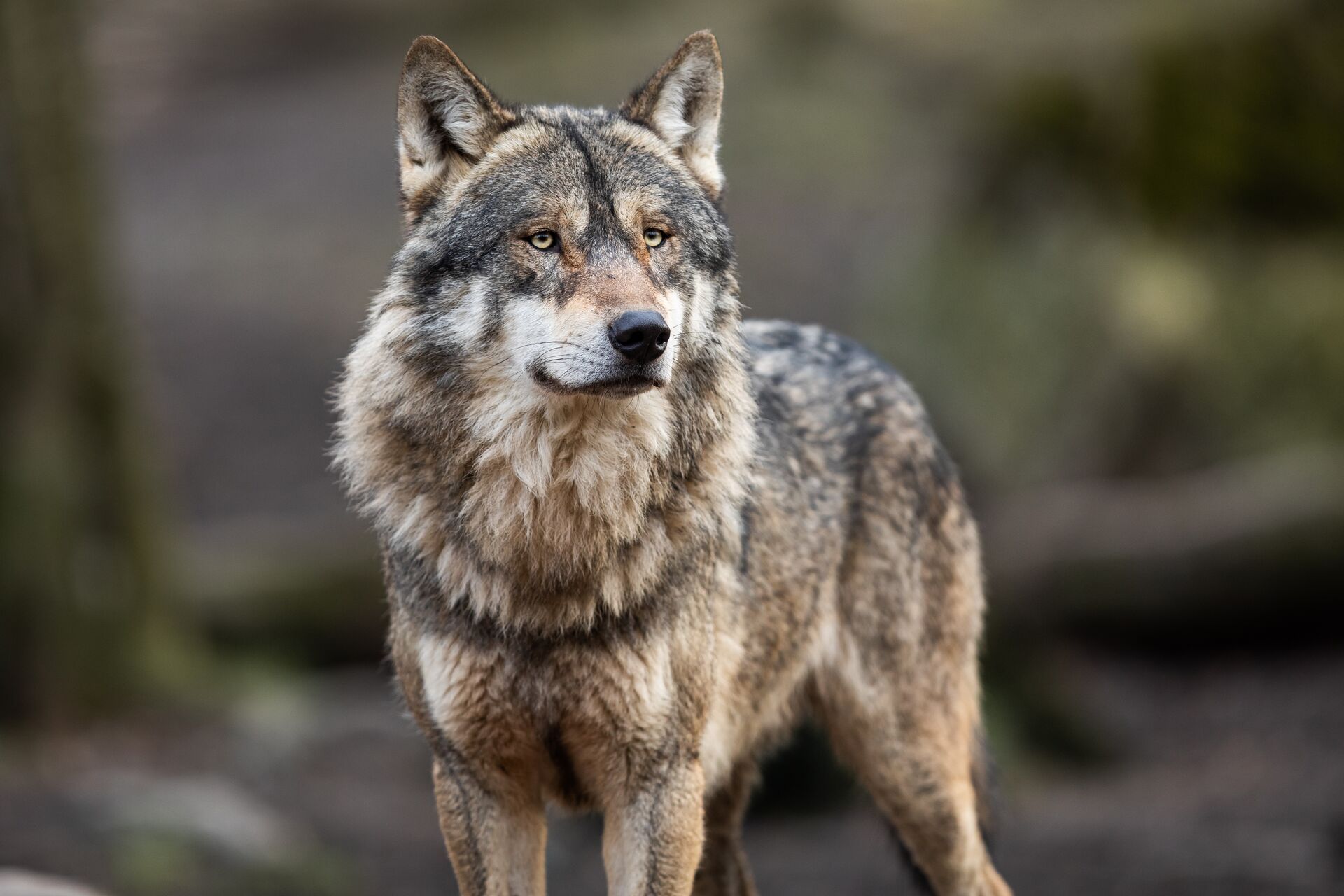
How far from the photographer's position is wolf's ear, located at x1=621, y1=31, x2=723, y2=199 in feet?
13.1

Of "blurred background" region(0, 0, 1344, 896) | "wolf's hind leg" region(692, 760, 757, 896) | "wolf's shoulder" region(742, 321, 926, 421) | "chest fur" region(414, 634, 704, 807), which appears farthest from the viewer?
"blurred background" region(0, 0, 1344, 896)

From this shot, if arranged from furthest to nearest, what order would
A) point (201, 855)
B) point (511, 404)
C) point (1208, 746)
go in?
point (1208, 746) < point (201, 855) < point (511, 404)

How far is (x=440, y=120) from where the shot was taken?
381cm

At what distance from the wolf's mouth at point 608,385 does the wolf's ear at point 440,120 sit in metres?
0.68

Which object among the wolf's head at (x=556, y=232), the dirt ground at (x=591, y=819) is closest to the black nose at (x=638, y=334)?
the wolf's head at (x=556, y=232)

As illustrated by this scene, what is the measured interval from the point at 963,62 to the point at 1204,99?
3.15 metres

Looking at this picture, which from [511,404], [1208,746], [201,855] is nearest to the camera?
[511,404]

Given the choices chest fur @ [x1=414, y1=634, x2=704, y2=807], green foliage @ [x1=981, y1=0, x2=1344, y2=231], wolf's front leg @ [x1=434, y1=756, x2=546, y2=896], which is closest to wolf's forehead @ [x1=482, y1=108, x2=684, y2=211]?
chest fur @ [x1=414, y1=634, x2=704, y2=807]

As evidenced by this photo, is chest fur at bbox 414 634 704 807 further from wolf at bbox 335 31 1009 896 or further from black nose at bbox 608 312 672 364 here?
black nose at bbox 608 312 672 364

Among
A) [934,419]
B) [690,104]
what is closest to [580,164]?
[690,104]

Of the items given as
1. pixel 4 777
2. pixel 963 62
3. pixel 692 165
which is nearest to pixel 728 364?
pixel 692 165

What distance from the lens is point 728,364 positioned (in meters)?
3.91

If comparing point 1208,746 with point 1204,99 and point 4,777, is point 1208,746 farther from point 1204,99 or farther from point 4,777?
point 4,777

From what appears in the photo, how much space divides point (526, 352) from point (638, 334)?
1.11ft
